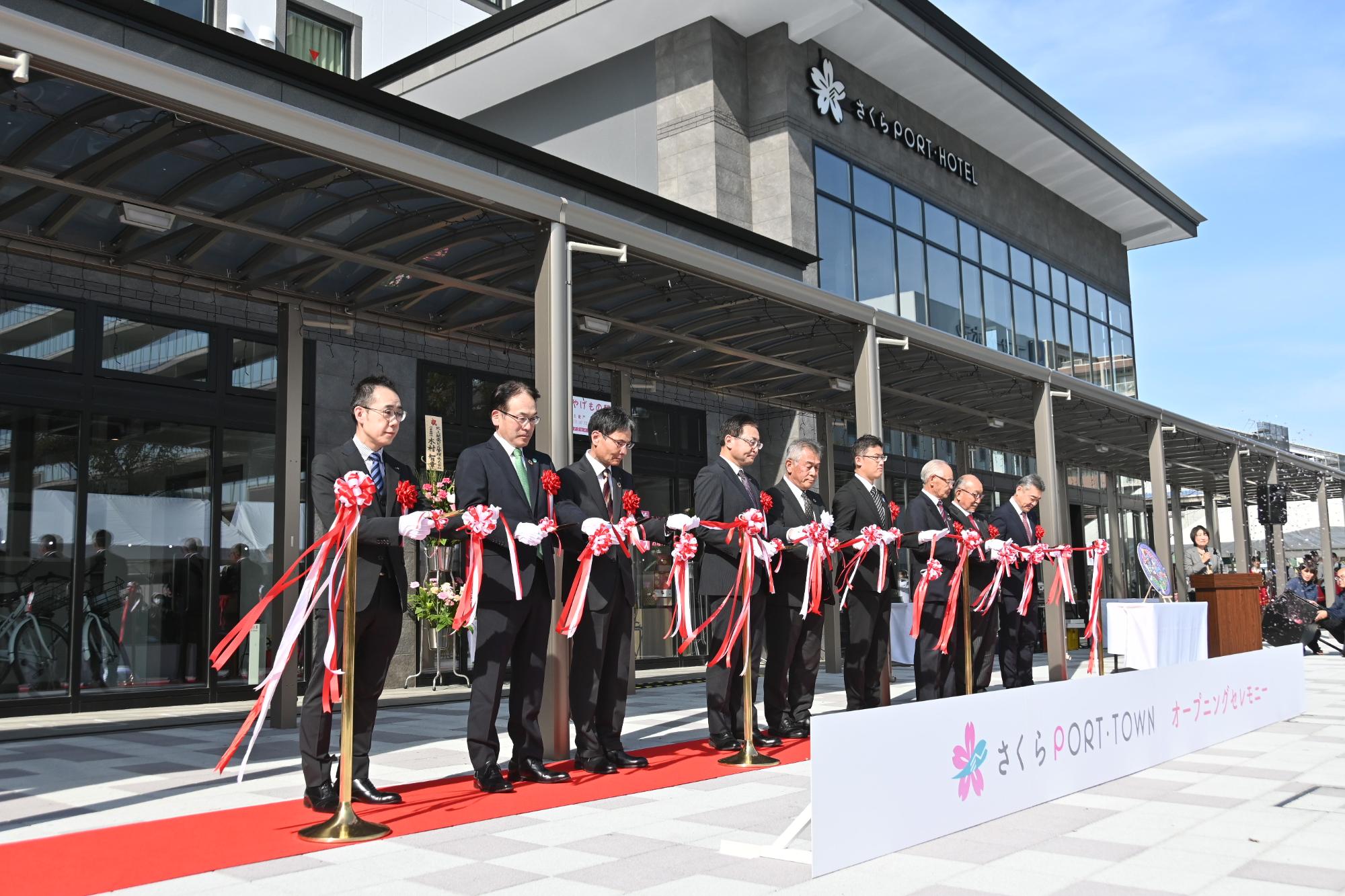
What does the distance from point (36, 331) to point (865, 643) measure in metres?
7.76

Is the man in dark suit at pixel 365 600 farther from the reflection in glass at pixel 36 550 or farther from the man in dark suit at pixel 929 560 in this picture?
the reflection in glass at pixel 36 550

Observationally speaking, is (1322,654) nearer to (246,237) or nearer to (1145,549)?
(1145,549)

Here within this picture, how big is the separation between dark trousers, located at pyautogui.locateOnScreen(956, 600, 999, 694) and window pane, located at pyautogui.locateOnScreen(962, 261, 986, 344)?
12.3 m

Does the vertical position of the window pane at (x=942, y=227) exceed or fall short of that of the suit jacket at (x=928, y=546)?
it exceeds it

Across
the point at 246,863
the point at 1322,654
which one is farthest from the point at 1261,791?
the point at 1322,654

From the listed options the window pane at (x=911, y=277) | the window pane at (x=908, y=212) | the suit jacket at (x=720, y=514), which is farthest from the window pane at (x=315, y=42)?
the suit jacket at (x=720, y=514)

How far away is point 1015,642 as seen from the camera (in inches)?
383

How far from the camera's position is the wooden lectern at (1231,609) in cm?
1322

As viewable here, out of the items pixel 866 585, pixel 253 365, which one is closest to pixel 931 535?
pixel 866 585

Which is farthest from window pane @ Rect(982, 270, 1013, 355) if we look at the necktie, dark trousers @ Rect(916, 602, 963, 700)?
the necktie

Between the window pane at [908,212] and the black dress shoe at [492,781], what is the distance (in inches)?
602

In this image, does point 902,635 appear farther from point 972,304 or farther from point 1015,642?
point 972,304

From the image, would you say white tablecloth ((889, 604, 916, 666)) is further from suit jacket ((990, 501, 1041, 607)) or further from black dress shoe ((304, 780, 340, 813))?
black dress shoe ((304, 780, 340, 813))

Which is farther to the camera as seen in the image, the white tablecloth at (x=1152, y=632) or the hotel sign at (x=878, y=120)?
the hotel sign at (x=878, y=120)
